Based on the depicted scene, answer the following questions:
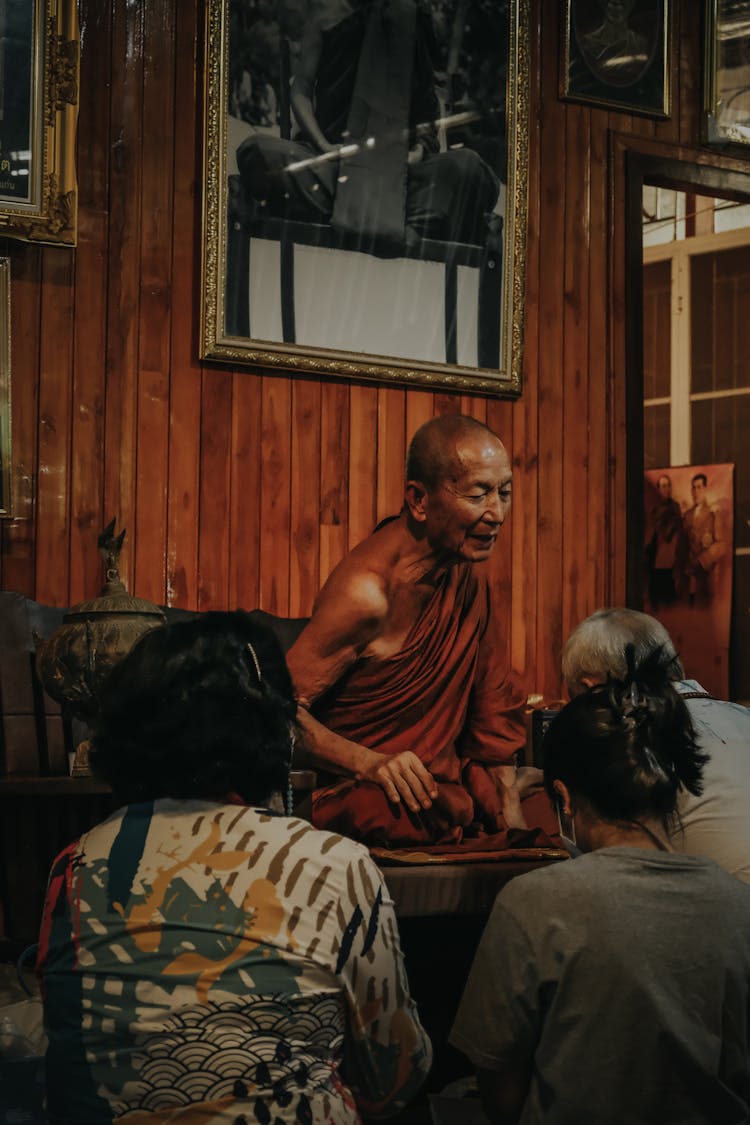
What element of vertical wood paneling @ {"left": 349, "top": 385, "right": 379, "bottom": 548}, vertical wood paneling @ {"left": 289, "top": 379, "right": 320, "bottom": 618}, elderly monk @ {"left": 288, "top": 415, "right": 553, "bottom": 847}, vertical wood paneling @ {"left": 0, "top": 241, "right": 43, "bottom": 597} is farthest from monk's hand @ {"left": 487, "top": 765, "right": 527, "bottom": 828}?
vertical wood paneling @ {"left": 0, "top": 241, "right": 43, "bottom": 597}

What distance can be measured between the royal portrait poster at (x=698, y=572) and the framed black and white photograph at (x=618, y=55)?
1772 mm

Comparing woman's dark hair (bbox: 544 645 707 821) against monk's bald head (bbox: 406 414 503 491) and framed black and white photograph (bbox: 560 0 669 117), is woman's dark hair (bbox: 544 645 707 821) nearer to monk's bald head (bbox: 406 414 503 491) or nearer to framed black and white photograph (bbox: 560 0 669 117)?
monk's bald head (bbox: 406 414 503 491)

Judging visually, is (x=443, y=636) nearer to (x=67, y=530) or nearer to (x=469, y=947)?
(x=469, y=947)

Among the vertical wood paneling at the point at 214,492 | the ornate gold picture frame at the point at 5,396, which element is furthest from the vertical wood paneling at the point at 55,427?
the vertical wood paneling at the point at 214,492

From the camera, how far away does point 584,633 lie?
2.89 m

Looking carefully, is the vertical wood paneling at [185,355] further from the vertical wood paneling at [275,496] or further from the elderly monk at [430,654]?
the elderly monk at [430,654]

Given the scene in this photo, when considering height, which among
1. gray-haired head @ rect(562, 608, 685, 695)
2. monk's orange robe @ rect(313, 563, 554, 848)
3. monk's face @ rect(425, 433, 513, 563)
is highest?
monk's face @ rect(425, 433, 513, 563)

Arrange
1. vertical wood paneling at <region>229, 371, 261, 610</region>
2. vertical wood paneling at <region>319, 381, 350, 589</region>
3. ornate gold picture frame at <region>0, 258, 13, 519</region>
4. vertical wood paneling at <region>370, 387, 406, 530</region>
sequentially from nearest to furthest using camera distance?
ornate gold picture frame at <region>0, 258, 13, 519</region>, vertical wood paneling at <region>229, 371, 261, 610</region>, vertical wood paneling at <region>319, 381, 350, 589</region>, vertical wood paneling at <region>370, 387, 406, 530</region>

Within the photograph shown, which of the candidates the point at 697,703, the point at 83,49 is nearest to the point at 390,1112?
the point at 697,703

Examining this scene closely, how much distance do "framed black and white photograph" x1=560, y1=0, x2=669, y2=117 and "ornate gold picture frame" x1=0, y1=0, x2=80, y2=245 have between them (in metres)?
1.88

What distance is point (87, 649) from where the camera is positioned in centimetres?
300

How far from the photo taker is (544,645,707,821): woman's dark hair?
190 cm

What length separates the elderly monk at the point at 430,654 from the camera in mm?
3043

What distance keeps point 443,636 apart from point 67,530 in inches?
53.9
